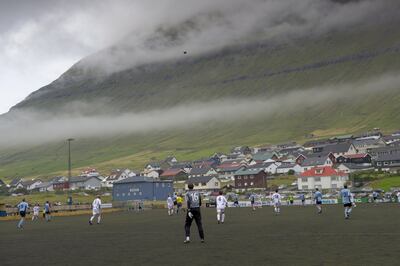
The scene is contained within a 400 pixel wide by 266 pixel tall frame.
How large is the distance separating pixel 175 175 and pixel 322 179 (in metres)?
62.7

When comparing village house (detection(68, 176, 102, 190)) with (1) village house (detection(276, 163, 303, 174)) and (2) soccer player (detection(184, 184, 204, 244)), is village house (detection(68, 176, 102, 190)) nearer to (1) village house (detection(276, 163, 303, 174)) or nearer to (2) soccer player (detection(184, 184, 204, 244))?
(1) village house (detection(276, 163, 303, 174))

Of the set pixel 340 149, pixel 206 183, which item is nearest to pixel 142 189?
pixel 206 183

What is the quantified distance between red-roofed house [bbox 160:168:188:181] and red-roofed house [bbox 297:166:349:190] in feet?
178

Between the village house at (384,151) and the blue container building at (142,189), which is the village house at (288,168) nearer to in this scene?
the village house at (384,151)

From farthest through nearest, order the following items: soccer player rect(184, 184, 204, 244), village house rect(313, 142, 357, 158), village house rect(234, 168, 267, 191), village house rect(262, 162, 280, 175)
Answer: village house rect(313, 142, 357, 158)
village house rect(262, 162, 280, 175)
village house rect(234, 168, 267, 191)
soccer player rect(184, 184, 204, 244)

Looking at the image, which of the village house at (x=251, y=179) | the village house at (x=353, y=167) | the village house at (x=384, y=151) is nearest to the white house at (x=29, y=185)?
Result: the village house at (x=251, y=179)

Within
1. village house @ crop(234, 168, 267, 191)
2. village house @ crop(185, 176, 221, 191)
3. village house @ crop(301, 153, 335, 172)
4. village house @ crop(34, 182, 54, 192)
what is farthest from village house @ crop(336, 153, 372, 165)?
village house @ crop(34, 182, 54, 192)

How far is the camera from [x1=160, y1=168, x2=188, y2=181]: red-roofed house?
17026 centimetres

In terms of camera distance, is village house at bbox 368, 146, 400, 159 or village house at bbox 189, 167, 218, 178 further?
village house at bbox 189, 167, 218, 178

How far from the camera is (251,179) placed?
5522 inches

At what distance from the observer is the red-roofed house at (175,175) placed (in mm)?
170262

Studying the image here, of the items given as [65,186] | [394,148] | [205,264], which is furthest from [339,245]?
[65,186]

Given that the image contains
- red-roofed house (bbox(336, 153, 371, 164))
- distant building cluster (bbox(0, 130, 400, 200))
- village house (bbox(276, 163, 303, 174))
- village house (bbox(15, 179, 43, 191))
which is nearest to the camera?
distant building cluster (bbox(0, 130, 400, 200))

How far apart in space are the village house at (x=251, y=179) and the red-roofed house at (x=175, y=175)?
1120 inches
